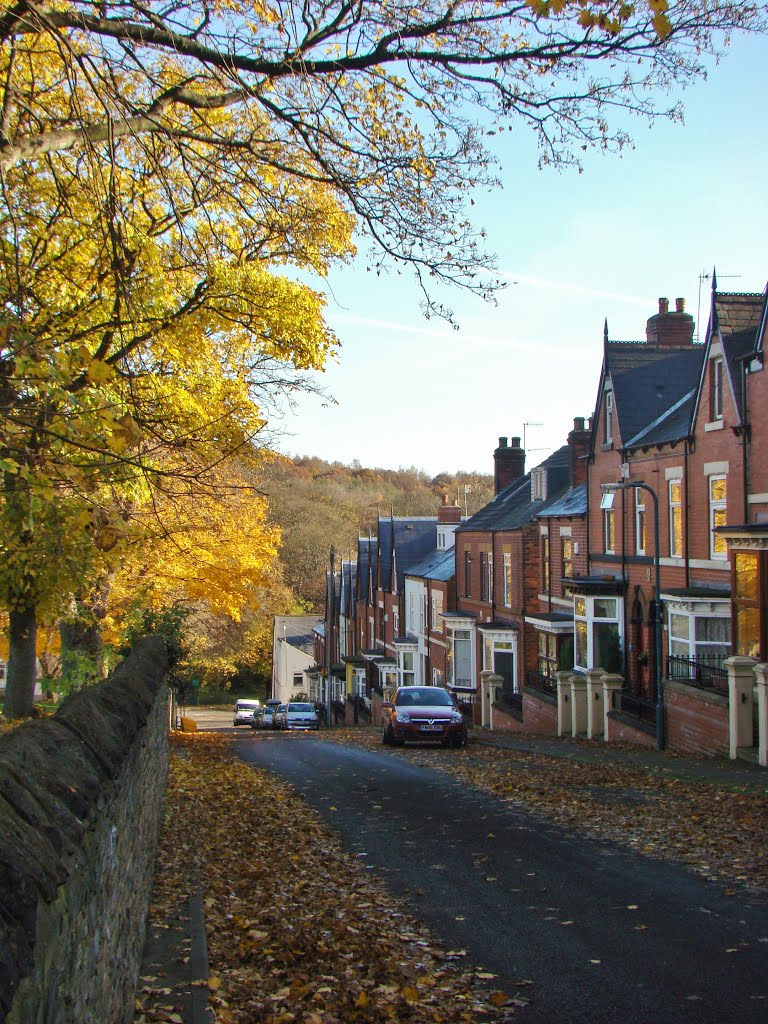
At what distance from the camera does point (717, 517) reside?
23.6 meters

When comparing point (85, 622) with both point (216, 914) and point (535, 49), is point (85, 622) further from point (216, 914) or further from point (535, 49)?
point (535, 49)

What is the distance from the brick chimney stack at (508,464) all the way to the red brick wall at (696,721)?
25.3 metres

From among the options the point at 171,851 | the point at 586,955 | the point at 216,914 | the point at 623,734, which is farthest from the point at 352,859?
the point at 623,734

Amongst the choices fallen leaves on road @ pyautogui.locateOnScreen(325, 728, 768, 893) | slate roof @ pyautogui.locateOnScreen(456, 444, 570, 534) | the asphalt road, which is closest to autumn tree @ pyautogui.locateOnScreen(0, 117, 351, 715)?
the asphalt road

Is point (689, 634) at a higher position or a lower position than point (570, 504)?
lower

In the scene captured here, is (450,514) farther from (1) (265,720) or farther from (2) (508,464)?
(1) (265,720)

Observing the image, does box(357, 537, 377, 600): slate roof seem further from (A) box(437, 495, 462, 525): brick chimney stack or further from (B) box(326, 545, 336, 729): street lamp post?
(A) box(437, 495, 462, 525): brick chimney stack

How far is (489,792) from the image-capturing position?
51.0 ft

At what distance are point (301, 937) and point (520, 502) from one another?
34.3m

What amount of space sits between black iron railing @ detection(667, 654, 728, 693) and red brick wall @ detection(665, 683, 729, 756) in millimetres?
986

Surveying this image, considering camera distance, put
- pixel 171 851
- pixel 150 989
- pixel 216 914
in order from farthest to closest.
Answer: pixel 171 851
pixel 216 914
pixel 150 989

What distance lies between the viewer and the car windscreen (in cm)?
2533

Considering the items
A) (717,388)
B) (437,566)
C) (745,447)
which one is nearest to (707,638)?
(745,447)

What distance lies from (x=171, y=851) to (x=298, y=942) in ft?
11.3
